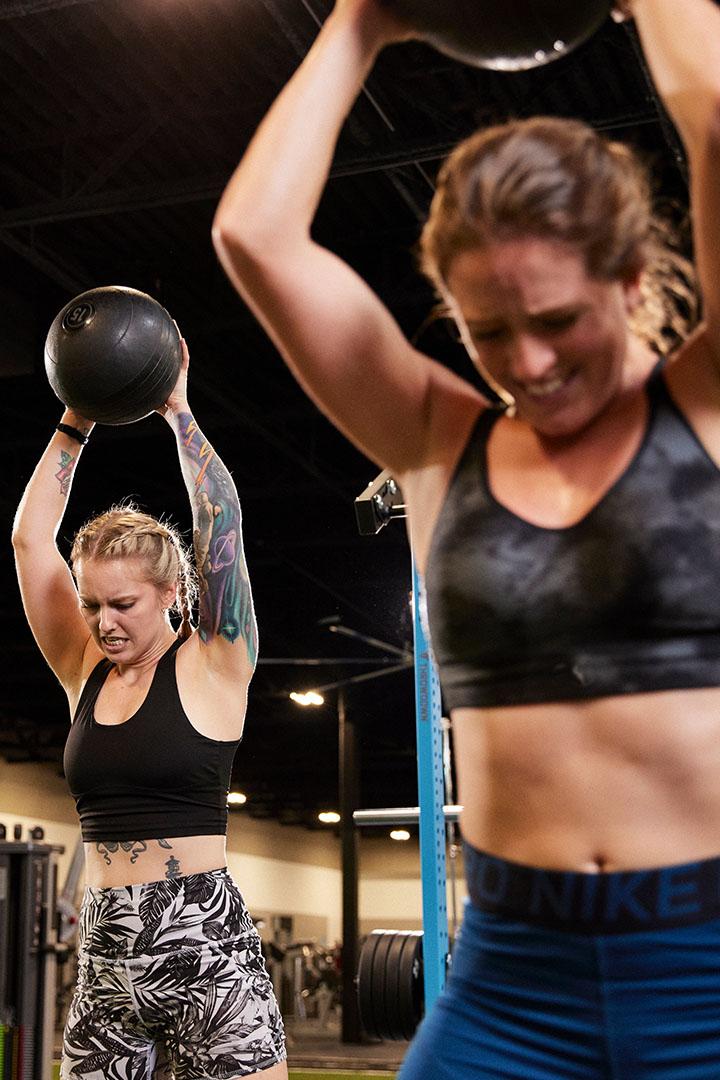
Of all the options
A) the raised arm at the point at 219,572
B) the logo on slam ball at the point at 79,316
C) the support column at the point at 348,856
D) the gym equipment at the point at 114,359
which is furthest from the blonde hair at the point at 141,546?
the support column at the point at 348,856

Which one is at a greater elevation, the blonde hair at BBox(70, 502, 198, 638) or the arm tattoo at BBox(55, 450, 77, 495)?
the arm tattoo at BBox(55, 450, 77, 495)

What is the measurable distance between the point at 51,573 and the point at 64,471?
0.23 m

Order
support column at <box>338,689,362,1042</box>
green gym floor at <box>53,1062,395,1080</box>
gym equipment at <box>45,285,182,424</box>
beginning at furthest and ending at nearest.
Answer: support column at <box>338,689,362,1042</box> < green gym floor at <box>53,1062,395,1080</box> < gym equipment at <box>45,285,182,424</box>

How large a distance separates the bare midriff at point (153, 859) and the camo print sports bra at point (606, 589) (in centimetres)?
131

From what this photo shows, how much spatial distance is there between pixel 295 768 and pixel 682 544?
19.4 m

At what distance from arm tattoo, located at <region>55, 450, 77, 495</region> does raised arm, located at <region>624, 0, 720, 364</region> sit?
5.96ft

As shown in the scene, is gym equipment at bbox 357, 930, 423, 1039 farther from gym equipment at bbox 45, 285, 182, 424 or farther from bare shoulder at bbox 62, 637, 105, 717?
gym equipment at bbox 45, 285, 182, 424

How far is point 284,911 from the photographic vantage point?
23.0m

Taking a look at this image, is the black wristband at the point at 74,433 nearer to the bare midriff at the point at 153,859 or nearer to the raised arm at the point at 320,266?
the bare midriff at the point at 153,859

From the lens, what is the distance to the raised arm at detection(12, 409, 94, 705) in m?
2.58

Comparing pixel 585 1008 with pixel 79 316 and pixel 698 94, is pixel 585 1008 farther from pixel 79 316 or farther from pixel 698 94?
pixel 79 316

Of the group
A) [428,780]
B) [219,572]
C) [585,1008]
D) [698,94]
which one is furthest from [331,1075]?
[698,94]

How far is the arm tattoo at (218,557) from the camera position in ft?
7.92

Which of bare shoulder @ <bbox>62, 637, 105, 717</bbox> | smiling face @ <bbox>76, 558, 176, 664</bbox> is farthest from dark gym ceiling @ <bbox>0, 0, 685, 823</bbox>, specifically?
bare shoulder @ <bbox>62, 637, 105, 717</bbox>
